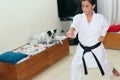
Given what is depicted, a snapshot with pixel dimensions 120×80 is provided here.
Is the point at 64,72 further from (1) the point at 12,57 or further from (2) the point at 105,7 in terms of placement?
(2) the point at 105,7

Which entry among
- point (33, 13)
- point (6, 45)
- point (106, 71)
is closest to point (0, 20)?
point (6, 45)

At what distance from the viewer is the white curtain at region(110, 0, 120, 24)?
454 cm

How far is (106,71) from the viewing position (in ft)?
A: 8.25

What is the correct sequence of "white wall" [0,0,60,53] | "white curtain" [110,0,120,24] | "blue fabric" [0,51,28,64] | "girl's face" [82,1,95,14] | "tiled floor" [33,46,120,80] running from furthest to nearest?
"white curtain" [110,0,120,24] → "white wall" [0,0,60,53] → "tiled floor" [33,46,120,80] → "blue fabric" [0,51,28,64] → "girl's face" [82,1,95,14]

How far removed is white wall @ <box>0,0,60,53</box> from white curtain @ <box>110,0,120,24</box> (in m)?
1.20

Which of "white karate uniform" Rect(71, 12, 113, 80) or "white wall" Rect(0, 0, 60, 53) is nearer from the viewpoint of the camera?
"white karate uniform" Rect(71, 12, 113, 80)

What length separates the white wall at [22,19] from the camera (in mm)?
3352

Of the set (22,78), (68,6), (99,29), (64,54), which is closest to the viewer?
(99,29)

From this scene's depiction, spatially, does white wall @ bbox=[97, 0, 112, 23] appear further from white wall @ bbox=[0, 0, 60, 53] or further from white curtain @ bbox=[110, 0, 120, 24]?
white wall @ bbox=[0, 0, 60, 53]

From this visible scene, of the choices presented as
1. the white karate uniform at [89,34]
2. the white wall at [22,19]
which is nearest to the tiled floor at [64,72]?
the white karate uniform at [89,34]

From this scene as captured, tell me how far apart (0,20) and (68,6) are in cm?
168

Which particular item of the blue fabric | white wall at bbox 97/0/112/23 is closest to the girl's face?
the blue fabric

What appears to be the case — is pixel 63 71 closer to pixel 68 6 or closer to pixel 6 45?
pixel 6 45

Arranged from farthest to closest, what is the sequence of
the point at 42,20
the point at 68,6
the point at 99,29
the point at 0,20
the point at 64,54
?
the point at 68,6, the point at 42,20, the point at 64,54, the point at 0,20, the point at 99,29
